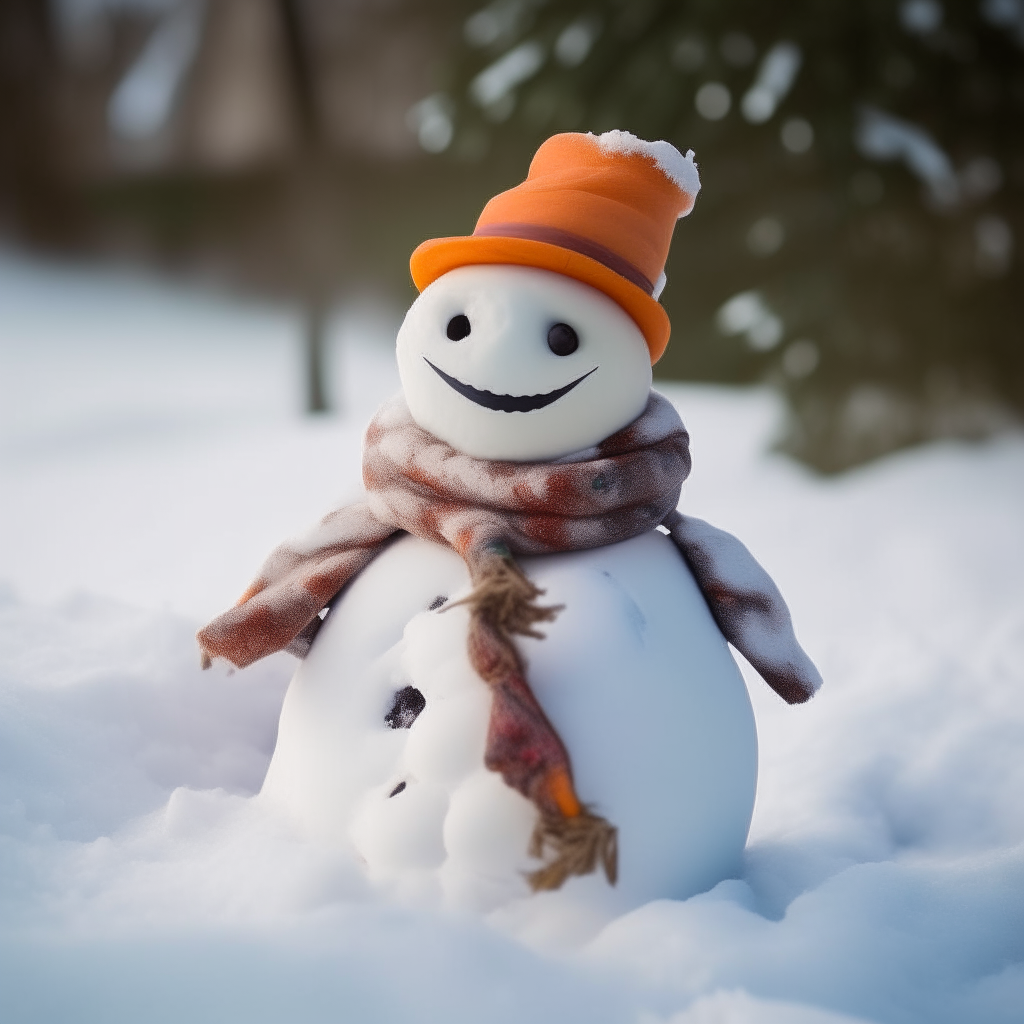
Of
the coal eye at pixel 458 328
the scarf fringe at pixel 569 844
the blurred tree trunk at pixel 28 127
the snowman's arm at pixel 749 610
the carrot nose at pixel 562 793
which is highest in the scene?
the blurred tree trunk at pixel 28 127

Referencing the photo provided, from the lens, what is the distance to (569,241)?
1180 mm

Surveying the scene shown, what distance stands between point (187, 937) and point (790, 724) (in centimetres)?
110

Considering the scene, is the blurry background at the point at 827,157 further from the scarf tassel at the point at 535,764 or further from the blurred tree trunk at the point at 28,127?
the blurred tree trunk at the point at 28,127

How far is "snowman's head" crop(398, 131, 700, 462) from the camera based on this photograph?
45.8 inches

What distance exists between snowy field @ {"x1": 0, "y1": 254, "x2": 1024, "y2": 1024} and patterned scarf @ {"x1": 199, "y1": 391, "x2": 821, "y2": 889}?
0.14m

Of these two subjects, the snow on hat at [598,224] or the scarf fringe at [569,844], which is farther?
the snow on hat at [598,224]

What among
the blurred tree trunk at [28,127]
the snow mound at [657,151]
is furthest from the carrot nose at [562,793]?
the blurred tree trunk at [28,127]

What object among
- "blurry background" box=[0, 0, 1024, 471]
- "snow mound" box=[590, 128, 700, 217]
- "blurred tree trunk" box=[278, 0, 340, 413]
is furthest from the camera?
"blurred tree trunk" box=[278, 0, 340, 413]

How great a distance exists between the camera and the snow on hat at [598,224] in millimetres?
1178

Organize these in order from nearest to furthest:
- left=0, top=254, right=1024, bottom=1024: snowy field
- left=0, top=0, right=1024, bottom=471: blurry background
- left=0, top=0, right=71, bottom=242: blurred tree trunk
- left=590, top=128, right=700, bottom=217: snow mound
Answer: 1. left=0, top=254, right=1024, bottom=1024: snowy field
2. left=590, top=128, right=700, bottom=217: snow mound
3. left=0, top=0, right=1024, bottom=471: blurry background
4. left=0, top=0, right=71, bottom=242: blurred tree trunk

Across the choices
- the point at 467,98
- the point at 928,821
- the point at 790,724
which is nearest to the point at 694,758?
the point at 928,821

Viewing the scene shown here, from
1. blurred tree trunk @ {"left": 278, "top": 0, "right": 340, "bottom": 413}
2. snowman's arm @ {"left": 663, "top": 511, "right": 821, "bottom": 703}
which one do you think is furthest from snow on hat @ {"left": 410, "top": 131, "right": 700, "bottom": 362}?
blurred tree trunk @ {"left": 278, "top": 0, "right": 340, "bottom": 413}

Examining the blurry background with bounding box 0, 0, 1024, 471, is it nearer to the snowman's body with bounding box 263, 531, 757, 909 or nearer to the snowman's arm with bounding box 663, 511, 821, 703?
the snowman's arm with bounding box 663, 511, 821, 703

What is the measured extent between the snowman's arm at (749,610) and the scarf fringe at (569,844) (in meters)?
0.32
